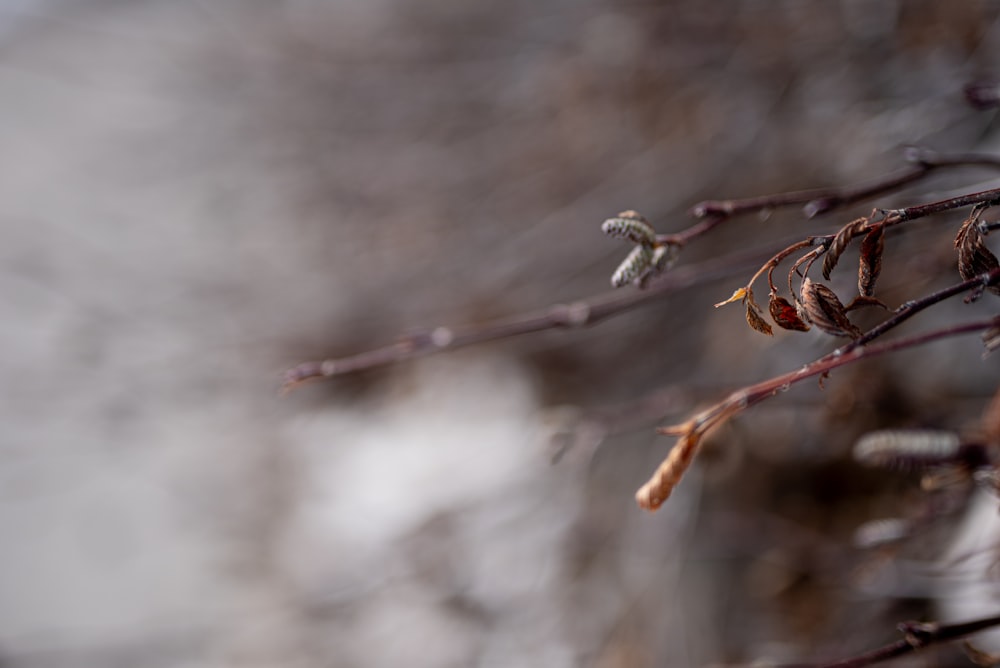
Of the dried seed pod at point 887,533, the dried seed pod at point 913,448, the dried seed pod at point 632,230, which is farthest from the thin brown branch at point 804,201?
the dried seed pod at point 887,533

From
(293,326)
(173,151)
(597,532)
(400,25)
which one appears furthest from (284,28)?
(597,532)

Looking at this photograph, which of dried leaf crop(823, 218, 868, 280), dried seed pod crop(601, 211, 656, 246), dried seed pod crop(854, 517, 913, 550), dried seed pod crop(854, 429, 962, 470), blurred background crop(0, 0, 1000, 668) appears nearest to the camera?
dried leaf crop(823, 218, 868, 280)

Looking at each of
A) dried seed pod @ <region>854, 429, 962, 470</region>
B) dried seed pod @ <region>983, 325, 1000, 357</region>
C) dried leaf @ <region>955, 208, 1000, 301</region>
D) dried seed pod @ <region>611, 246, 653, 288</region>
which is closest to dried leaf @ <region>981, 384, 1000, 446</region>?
dried seed pod @ <region>854, 429, 962, 470</region>

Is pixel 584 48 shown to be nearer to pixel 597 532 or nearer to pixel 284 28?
pixel 284 28

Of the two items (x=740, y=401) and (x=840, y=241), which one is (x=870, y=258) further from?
(x=740, y=401)

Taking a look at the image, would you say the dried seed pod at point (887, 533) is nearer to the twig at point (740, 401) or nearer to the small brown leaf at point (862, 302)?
the twig at point (740, 401)

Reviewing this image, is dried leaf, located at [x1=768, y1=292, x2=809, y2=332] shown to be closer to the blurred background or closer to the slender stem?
the slender stem
